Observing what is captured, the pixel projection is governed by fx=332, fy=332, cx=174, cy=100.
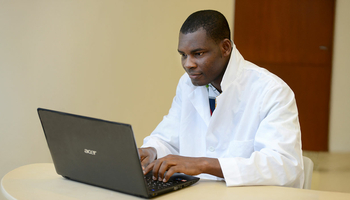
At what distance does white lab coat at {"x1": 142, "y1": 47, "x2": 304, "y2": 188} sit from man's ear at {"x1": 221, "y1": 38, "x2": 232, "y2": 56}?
3 cm

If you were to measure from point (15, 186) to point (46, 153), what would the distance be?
182 cm

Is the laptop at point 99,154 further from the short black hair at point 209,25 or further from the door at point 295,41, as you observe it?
the door at point 295,41

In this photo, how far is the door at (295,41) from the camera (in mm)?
3469

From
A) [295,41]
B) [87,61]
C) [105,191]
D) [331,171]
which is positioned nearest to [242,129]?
[105,191]

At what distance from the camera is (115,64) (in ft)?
9.76

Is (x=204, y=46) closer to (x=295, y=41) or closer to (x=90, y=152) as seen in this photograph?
(x=90, y=152)

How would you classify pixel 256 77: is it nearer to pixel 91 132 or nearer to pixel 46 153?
pixel 91 132

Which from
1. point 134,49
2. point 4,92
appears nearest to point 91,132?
point 4,92

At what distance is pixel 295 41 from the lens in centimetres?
350

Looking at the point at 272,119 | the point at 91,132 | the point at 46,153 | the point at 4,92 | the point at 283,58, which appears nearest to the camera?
the point at 91,132

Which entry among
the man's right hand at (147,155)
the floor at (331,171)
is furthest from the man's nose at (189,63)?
the floor at (331,171)

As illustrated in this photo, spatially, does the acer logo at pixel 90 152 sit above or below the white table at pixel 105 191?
above

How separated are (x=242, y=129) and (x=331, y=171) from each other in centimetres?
256

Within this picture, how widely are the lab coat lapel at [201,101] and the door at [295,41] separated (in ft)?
6.69
